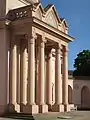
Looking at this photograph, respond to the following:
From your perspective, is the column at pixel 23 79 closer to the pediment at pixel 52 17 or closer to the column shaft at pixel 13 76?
the column shaft at pixel 13 76

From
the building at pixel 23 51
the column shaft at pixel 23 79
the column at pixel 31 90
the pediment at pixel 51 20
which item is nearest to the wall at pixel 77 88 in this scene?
the building at pixel 23 51

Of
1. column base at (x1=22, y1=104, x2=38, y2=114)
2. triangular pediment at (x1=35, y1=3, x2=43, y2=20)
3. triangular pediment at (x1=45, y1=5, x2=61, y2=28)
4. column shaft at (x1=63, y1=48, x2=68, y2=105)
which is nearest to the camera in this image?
column base at (x1=22, y1=104, x2=38, y2=114)

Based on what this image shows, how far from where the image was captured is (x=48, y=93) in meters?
32.3

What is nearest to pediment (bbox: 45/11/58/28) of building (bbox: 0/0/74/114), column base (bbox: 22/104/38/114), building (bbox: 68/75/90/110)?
building (bbox: 0/0/74/114)

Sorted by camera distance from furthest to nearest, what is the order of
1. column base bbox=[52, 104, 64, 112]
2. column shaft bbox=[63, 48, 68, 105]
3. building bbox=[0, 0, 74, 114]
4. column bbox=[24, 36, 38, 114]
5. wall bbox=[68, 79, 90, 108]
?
wall bbox=[68, 79, 90, 108] < column shaft bbox=[63, 48, 68, 105] < column base bbox=[52, 104, 64, 112] < building bbox=[0, 0, 74, 114] < column bbox=[24, 36, 38, 114]

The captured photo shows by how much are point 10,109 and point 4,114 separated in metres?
0.69

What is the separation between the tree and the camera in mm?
65456

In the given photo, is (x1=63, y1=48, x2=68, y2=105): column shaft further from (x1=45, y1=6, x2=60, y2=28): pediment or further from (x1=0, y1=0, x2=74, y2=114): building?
(x1=45, y1=6, x2=60, y2=28): pediment

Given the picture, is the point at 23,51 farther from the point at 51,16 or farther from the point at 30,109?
the point at 30,109

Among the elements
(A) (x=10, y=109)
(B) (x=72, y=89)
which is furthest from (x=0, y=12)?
(B) (x=72, y=89)

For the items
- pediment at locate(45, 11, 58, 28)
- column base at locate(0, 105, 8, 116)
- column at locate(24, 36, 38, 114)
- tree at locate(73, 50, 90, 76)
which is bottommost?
column base at locate(0, 105, 8, 116)

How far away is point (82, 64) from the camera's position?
6888cm

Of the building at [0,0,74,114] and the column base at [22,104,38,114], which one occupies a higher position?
the building at [0,0,74,114]

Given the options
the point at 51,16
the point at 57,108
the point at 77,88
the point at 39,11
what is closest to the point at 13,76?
the point at 39,11
